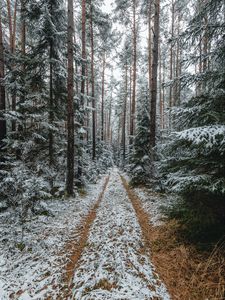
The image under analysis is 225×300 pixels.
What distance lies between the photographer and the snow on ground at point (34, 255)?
10.6 feet

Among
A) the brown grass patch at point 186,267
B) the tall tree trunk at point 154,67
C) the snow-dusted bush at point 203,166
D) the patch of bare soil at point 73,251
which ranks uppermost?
the tall tree trunk at point 154,67

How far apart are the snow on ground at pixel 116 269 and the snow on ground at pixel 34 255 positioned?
510 mm

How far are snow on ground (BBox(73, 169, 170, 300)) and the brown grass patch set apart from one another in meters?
0.22

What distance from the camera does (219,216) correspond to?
12.6 feet

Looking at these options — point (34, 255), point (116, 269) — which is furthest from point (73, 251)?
point (116, 269)

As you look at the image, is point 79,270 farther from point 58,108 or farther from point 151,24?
point 151,24

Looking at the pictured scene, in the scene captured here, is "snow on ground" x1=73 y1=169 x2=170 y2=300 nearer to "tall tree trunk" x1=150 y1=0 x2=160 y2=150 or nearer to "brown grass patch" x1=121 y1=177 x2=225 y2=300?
"brown grass patch" x1=121 y1=177 x2=225 y2=300

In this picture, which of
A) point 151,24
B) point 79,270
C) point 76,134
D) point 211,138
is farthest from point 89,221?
point 151,24

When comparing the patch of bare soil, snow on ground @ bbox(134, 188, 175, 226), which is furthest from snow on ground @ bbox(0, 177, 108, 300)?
snow on ground @ bbox(134, 188, 175, 226)

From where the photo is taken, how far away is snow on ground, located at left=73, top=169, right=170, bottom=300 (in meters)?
2.96

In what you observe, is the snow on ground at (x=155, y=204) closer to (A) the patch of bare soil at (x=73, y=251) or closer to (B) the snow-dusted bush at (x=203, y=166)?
(B) the snow-dusted bush at (x=203, y=166)

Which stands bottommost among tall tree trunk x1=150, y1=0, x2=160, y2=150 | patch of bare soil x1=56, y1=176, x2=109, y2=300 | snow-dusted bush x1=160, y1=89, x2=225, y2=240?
patch of bare soil x1=56, y1=176, x2=109, y2=300

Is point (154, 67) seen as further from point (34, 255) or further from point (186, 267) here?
point (34, 255)

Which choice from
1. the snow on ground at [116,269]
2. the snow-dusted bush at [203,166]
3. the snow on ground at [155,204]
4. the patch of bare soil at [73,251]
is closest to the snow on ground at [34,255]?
the patch of bare soil at [73,251]
